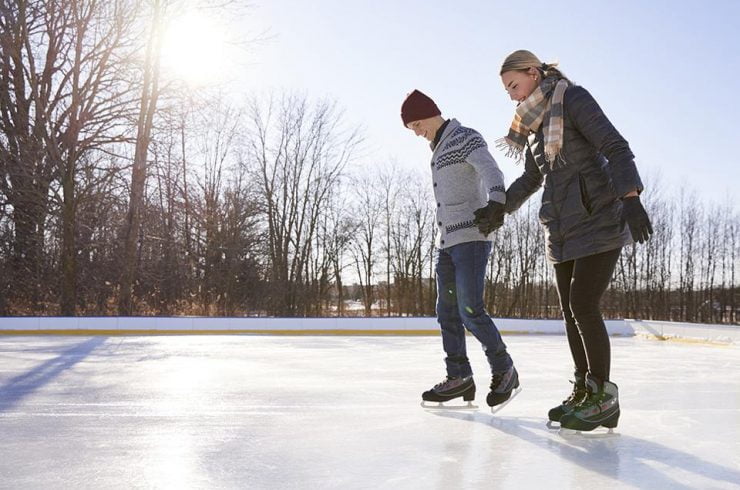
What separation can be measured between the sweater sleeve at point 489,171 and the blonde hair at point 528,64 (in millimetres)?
365

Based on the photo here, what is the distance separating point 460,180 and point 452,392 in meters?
0.87

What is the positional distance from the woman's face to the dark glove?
15.8 inches

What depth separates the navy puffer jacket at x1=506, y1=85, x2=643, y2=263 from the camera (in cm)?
211

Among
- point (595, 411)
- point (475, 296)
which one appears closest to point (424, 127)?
point (475, 296)

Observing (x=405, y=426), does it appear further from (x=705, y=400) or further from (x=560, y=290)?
(x=705, y=400)

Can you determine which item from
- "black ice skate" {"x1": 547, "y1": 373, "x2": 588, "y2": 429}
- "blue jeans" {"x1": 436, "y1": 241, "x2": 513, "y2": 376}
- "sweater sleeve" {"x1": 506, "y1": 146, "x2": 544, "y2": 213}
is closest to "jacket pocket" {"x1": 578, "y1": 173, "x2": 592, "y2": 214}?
"sweater sleeve" {"x1": 506, "y1": 146, "x2": 544, "y2": 213}

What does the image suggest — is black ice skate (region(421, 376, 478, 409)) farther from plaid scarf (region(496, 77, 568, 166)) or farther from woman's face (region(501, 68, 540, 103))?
woman's face (region(501, 68, 540, 103))

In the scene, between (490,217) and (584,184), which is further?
(490,217)

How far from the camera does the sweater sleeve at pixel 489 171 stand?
8.05 ft

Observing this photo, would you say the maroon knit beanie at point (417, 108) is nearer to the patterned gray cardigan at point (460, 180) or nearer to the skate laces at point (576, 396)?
the patterned gray cardigan at point (460, 180)

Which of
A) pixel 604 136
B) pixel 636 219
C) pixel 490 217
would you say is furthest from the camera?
pixel 490 217

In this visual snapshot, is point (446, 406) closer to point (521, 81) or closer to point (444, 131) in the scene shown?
point (444, 131)

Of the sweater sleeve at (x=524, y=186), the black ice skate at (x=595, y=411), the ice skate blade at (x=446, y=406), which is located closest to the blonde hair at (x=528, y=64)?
the sweater sleeve at (x=524, y=186)

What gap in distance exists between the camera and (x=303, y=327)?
10039 mm
